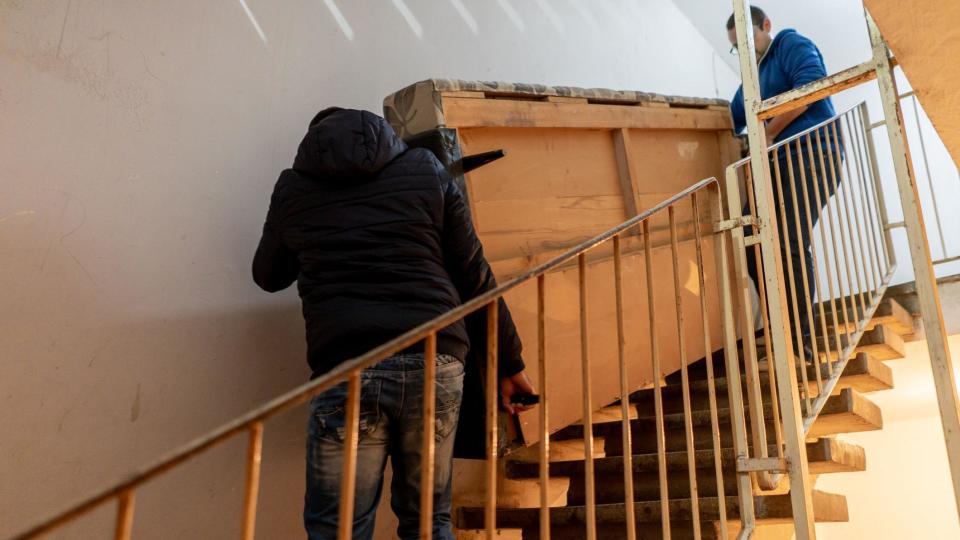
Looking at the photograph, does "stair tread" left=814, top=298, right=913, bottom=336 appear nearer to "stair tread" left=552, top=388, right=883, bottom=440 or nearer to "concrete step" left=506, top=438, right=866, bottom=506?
"stair tread" left=552, top=388, right=883, bottom=440

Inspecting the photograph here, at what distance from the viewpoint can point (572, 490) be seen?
322 centimetres

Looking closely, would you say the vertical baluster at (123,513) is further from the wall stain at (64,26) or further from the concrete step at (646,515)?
the concrete step at (646,515)

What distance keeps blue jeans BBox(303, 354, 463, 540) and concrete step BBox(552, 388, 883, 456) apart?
4.72 ft

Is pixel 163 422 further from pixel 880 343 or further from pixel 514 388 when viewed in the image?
pixel 880 343

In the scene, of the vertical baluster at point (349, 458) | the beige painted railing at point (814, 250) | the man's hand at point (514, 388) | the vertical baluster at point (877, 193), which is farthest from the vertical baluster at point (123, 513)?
the vertical baluster at point (877, 193)

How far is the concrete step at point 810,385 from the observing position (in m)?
3.18

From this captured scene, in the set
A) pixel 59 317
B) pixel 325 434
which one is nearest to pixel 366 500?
pixel 325 434

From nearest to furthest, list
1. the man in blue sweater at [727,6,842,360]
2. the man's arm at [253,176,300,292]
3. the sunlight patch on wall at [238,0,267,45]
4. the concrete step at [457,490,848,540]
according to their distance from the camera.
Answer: the man's arm at [253,176,300,292] → the concrete step at [457,490,848,540] → the sunlight patch on wall at [238,0,267,45] → the man in blue sweater at [727,6,842,360]

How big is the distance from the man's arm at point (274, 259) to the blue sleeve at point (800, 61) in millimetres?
2380

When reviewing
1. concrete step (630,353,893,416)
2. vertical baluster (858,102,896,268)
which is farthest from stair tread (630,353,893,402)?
vertical baluster (858,102,896,268)

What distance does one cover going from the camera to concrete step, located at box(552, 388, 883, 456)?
300 cm

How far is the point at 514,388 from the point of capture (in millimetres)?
2256

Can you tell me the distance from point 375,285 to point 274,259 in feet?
1.26

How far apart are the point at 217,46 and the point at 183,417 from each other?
1176 mm
